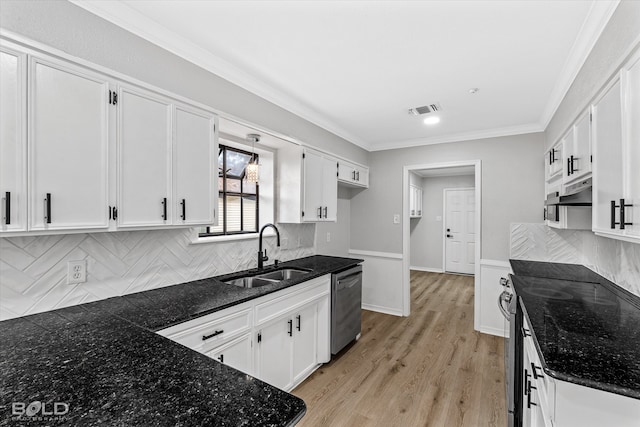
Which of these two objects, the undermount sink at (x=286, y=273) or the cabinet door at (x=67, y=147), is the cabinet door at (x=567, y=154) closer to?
the undermount sink at (x=286, y=273)

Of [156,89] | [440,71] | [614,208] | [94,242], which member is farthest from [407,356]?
[156,89]

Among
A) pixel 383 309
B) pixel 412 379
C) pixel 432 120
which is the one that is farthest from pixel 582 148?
pixel 383 309

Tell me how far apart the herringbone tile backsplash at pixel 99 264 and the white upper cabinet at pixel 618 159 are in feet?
8.22

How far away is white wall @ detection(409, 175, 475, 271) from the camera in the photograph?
289 inches

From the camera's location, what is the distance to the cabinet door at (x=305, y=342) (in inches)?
100

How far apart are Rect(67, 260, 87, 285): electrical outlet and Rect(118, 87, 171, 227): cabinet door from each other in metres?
0.35

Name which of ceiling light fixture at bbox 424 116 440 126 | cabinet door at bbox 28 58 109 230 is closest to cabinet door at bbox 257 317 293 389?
cabinet door at bbox 28 58 109 230

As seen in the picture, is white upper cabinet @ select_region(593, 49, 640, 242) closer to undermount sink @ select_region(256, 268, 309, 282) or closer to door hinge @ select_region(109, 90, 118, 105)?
undermount sink @ select_region(256, 268, 309, 282)

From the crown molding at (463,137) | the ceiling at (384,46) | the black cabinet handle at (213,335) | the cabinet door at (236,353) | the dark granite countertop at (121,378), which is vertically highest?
the ceiling at (384,46)

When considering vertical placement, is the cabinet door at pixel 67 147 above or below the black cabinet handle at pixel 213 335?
above

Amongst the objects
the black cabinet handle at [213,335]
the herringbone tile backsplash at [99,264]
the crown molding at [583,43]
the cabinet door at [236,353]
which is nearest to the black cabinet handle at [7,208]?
the herringbone tile backsplash at [99,264]

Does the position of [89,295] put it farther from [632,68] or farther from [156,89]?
[632,68]

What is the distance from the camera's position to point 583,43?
1.92 meters

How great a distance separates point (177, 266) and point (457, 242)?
255 inches
